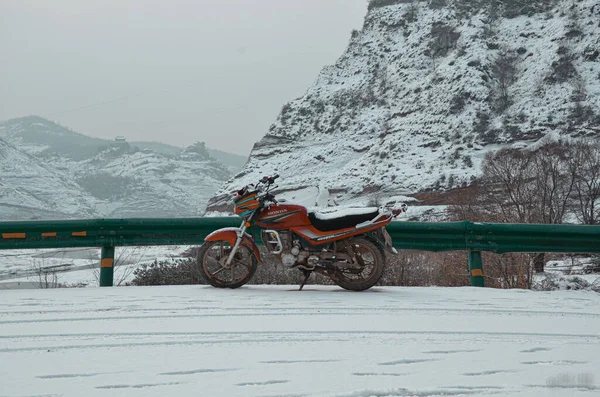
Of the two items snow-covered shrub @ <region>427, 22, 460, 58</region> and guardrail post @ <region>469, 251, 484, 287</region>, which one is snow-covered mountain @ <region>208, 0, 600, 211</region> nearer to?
snow-covered shrub @ <region>427, 22, 460, 58</region>

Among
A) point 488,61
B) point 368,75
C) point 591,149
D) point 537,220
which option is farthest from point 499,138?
point 537,220

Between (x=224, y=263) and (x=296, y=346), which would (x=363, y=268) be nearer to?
(x=224, y=263)

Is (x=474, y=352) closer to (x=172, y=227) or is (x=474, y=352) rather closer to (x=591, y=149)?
(x=172, y=227)

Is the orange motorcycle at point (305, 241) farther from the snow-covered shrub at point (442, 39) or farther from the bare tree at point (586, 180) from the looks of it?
the snow-covered shrub at point (442, 39)

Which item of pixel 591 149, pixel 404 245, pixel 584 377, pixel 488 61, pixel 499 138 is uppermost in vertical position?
pixel 488 61

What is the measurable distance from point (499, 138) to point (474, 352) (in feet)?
373

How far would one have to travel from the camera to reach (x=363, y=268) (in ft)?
23.0

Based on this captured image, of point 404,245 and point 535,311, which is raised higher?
point 404,245

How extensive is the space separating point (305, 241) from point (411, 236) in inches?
70.2

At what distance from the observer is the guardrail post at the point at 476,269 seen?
8031 millimetres

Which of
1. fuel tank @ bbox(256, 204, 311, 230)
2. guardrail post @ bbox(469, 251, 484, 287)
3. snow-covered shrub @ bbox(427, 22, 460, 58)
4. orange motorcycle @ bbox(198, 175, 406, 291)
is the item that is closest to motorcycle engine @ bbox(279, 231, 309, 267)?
orange motorcycle @ bbox(198, 175, 406, 291)

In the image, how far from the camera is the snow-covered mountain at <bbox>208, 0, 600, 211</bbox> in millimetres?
109000

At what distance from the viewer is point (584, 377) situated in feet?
10.5

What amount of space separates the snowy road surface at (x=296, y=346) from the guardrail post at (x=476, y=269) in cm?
169
